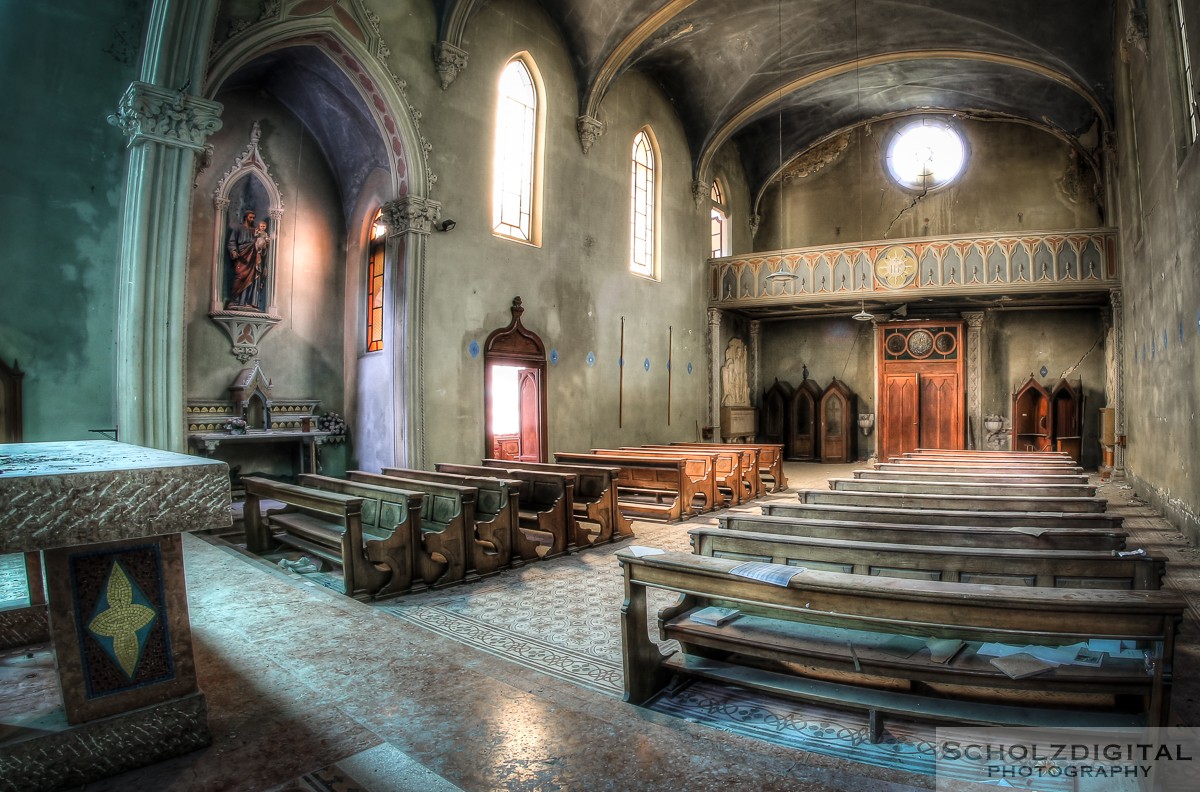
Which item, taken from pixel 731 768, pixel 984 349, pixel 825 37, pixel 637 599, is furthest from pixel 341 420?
pixel 984 349

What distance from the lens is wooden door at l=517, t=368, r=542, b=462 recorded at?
12.5m

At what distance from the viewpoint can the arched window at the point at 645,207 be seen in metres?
15.6

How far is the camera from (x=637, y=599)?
3664mm

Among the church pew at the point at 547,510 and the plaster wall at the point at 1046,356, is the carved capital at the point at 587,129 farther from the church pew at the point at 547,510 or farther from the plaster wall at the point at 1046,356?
the plaster wall at the point at 1046,356

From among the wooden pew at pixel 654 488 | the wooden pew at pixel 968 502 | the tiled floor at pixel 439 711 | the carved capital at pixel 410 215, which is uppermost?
the carved capital at pixel 410 215

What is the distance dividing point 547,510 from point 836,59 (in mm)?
13536

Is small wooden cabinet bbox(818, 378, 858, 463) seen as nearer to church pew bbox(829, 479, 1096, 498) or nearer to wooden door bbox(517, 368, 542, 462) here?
wooden door bbox(517, 368, 542, 462)

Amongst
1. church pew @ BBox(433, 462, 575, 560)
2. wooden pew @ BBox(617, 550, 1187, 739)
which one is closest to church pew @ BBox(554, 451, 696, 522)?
church pew @ BBox(433, 462, 575, 560)

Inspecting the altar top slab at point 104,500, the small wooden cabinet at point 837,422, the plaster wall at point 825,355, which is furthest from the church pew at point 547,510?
the plaster wall at point 825,355

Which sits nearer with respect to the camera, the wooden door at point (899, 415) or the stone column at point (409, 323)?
the stone column at point (409, 323)

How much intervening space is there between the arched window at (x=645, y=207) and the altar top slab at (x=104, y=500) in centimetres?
1321

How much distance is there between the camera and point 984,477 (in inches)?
313

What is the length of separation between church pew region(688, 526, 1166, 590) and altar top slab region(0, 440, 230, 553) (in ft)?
9.53

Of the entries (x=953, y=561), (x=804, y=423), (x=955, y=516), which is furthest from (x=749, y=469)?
(x=804, y=423)
